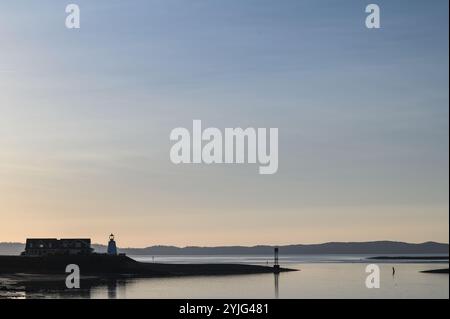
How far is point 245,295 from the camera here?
9094cm

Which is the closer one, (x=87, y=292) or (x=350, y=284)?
(x=87, y=292)

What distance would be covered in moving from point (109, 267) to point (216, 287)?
92.4ft

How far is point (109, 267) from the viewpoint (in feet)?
416

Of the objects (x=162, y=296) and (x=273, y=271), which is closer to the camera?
(x=162, y=296)

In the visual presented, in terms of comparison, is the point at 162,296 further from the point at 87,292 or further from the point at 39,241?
the point at 39,241
